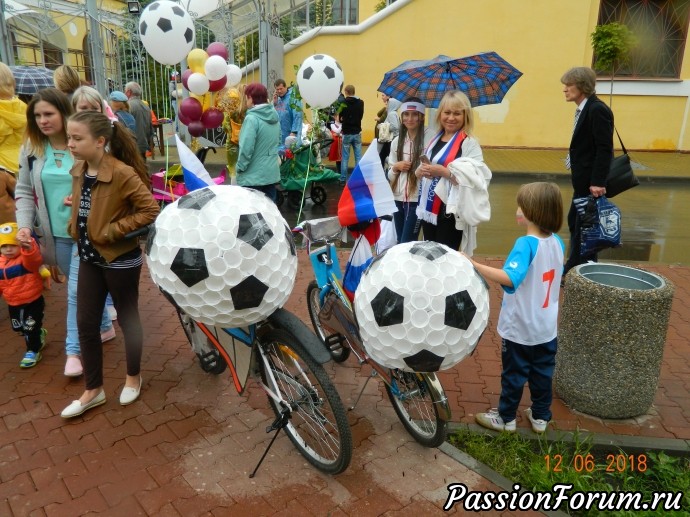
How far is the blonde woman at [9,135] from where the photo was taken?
14.5 ft

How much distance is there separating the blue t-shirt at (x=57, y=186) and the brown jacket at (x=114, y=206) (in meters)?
0.50

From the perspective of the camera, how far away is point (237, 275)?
2.36m

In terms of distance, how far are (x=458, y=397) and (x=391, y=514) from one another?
119 centimetres

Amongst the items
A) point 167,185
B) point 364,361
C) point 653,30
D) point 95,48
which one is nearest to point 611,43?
point 653,30

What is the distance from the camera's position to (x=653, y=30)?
49.3ft

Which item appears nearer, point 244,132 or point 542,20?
point 244,132

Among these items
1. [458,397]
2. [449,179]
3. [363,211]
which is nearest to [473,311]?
A: [363,211]

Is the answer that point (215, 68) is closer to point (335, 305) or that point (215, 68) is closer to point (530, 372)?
point (335, 305)

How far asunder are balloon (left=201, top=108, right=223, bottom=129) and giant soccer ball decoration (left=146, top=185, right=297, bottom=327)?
256 inches

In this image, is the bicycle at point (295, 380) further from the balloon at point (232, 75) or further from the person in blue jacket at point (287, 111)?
the balloon at point (232, 75)

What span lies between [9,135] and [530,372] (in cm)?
442

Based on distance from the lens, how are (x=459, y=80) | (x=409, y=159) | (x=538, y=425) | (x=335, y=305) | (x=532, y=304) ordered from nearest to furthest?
(x=532, y=304), (x=538, y=425), (x=335, y=305), (x=409, y=159), (x=459, y=80)

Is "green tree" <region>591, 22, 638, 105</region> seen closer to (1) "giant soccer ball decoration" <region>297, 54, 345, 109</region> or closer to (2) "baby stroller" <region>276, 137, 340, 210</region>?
(2) "baby stroller" <region>276, 137, 340, 210</region>

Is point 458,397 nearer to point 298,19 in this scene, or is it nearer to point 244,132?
A: point 244,132
